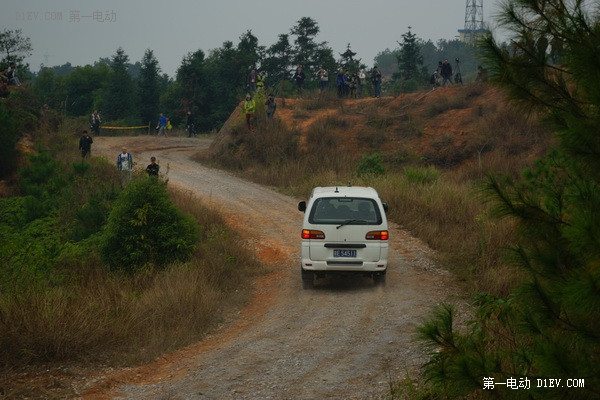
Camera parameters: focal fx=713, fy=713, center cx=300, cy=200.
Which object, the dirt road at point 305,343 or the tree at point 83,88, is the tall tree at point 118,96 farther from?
the dirt road at point 305,343

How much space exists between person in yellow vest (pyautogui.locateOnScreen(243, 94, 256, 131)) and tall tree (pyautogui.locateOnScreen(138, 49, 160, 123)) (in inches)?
1188

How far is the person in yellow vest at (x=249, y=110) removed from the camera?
32.4 meters

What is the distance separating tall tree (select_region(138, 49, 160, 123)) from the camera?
61.5 metres

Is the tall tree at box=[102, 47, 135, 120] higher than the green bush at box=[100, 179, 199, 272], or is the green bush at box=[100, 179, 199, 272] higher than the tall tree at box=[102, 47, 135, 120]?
the tall tree at box=[102, 47, 135, 120]

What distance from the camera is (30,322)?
395 inches

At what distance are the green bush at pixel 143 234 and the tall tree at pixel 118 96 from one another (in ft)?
153

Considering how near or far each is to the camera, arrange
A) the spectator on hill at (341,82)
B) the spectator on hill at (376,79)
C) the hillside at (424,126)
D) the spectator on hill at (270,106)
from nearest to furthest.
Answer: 1. the hillside at (424,126)
2. the spectator on hill at (270,106)
3. the spectator on hill at (376,79)
4. the spectator on hill at (341,82)

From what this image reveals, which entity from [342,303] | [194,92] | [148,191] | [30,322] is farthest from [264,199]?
[194,92]

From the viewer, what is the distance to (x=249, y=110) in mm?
32625

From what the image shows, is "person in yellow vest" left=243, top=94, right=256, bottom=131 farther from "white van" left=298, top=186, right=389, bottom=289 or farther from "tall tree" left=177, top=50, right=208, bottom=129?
"tall tree" left=177, top=50, right=208, bottom=129

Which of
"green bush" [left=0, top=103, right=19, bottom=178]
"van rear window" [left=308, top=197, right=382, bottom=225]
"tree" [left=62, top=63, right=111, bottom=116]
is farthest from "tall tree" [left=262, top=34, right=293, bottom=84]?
"van rear window" [left=308, top=197, right=382, bottom=225]

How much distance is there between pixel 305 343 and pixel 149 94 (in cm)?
5370

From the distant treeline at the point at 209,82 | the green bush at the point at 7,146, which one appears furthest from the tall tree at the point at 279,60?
the green bush at the point at 7,146

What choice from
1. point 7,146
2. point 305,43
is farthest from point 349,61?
point 7,146
